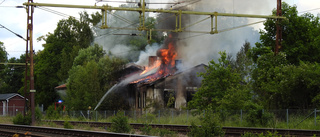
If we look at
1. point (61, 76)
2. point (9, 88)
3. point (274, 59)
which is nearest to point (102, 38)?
point (61, 76)

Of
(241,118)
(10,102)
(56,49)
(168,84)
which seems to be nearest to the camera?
(241,118)

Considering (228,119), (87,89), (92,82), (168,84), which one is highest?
(92,82)

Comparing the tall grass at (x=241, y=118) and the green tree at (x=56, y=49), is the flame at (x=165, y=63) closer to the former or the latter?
the tall grass at (x=241, y=118)

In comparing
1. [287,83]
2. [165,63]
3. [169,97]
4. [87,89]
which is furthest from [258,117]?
[87,89]

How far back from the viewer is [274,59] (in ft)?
108

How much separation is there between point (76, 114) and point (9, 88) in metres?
70.7

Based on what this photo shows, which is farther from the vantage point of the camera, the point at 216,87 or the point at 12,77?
the point at 12,77

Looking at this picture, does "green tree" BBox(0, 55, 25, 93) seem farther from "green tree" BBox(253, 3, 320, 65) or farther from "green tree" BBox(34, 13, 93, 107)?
"green tree" BBox(253, 3, 320, 65)

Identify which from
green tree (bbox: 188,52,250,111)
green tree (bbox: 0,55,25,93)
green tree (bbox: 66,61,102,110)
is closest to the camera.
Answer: green tree (bbox: 188,52,250,111)

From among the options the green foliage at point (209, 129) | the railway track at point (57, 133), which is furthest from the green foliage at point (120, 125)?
the green foliage at point (209, 129)

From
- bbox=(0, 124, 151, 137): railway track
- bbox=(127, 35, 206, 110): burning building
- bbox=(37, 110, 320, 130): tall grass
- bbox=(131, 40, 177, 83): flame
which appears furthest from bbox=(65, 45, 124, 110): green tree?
bbox=(0, 124, 151, 137): railway track

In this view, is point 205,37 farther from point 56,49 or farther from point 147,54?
point 56,49

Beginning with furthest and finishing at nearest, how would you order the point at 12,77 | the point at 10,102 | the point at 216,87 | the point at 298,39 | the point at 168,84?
the point at 12,77 → the point at 10,102 → the point at 168,84 → the point at 298,39 → the point at 216,87

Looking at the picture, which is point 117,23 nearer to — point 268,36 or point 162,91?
point 162,91
